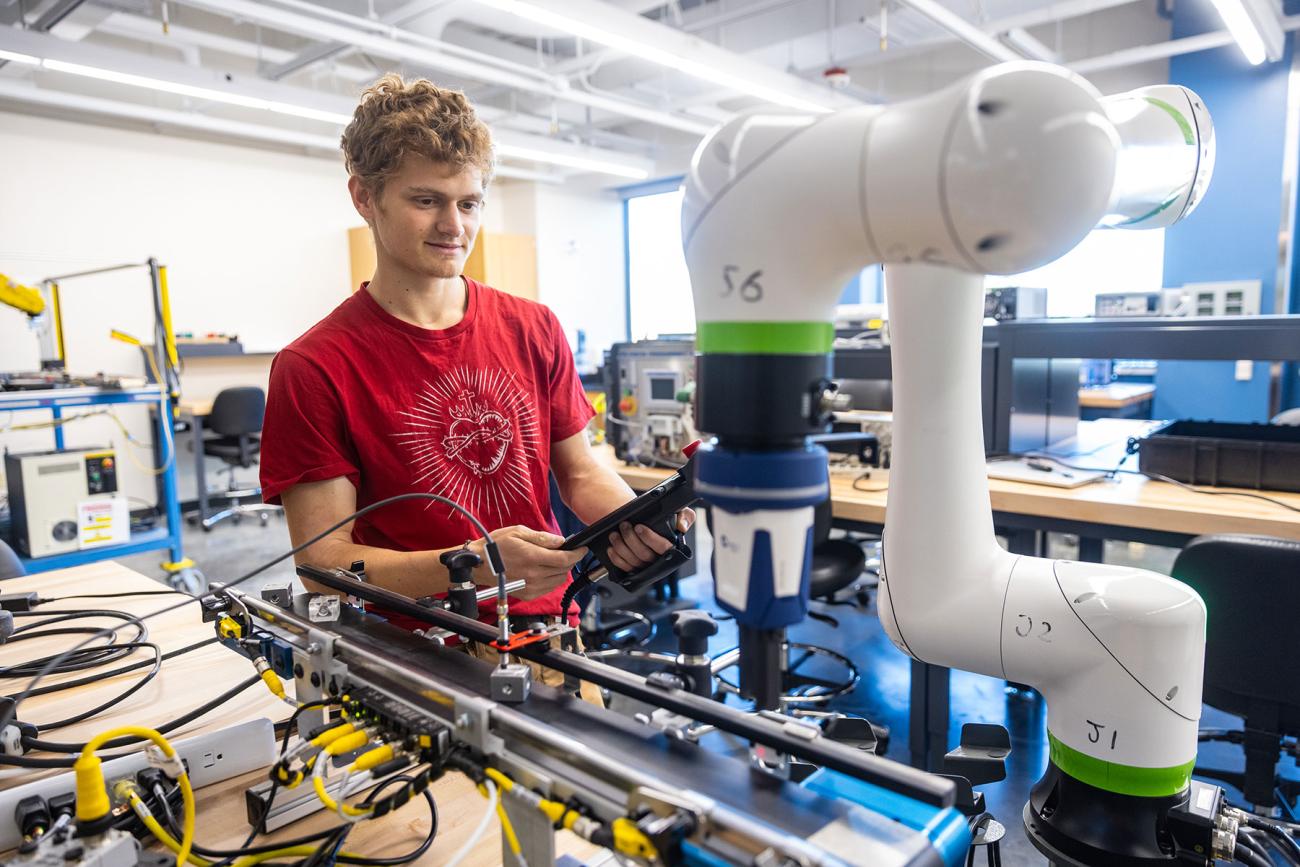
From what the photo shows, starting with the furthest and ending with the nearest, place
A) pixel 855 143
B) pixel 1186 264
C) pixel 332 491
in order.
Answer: pixel 1186 264
pixel 332 491
pixel 855 143

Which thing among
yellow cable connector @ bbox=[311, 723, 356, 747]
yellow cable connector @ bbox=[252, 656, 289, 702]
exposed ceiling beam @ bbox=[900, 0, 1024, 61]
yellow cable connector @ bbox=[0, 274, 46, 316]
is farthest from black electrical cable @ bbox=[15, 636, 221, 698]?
exposed ceiling beam @ bbox=[900, 0, 1024, 61]

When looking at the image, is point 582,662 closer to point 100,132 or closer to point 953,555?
point 953,555

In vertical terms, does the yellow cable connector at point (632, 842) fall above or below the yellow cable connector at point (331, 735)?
above

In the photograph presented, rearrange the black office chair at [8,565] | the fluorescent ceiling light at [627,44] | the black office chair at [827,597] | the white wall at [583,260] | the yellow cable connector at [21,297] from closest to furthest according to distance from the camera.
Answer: the black office chair at [8,565] < the black office chair at [827,597] < the fluorescent ceiling light at [627,44] < the yellow cable connector at [21,297] < the white wall at [583,260]

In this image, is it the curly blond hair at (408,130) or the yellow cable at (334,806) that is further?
the curly blond hair at (408,130)

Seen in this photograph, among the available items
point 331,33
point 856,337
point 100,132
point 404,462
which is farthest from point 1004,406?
point 100,132

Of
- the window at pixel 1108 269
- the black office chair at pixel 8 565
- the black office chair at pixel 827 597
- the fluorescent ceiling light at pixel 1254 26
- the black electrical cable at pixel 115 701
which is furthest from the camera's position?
the window at pixel 1108 269

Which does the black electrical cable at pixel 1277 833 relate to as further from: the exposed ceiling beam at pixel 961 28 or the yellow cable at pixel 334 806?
the exposed ceiling beam at pixel 961 28

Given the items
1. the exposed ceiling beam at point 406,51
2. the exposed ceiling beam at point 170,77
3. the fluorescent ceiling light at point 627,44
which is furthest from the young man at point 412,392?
the exposed ceiling beam at point 406,51

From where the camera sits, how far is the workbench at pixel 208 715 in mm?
724

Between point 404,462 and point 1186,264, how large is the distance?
5.74m

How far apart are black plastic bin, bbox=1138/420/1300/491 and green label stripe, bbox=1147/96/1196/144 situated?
1762 millimetres

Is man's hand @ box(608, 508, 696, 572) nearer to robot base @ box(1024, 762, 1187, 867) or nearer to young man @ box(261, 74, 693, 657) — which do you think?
young man @ box(261, 74, 693, 657)

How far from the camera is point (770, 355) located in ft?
1.57
